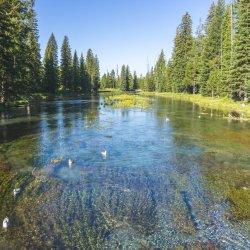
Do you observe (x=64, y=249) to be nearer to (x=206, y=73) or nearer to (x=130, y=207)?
(x=130, y=207)

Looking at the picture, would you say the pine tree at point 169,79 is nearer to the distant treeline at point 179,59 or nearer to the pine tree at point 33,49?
the distant treeline at point 179,59

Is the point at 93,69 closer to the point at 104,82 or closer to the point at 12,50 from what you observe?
the point at 104,82

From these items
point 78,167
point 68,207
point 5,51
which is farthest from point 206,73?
point 68,207

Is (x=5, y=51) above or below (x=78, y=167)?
above

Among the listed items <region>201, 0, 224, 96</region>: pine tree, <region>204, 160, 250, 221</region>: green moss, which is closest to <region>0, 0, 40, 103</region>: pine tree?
<region>204, 160, 250, 221</region>: green moss

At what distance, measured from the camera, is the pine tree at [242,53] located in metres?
41.7

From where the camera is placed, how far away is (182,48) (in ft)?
265

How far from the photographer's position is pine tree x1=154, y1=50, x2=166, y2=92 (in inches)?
4109

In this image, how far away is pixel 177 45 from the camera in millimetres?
82438

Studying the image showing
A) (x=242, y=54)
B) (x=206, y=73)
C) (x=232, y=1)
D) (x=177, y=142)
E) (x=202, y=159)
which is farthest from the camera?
(x=206, y=73)

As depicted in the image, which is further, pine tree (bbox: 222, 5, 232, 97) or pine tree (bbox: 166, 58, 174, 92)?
pine tree (bbox: 166, 58, 174, 92)

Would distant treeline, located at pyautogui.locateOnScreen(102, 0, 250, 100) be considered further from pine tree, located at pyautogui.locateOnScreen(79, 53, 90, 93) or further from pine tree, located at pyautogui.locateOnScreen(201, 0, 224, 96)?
pine tree, located at pyautogui.locateOnScreen(79, 53, 90, 93)

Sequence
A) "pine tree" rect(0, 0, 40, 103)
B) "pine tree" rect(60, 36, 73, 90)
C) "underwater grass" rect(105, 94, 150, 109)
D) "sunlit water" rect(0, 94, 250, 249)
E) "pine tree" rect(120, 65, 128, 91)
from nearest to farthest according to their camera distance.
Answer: "sunlit water" rect(0, 94, 250, 249) → "pine tree" rect(0, 0, 40, 103) → "underwater grass" rect(105, 94, 150, 109) → "pine tree" rect(60, 36, 73, 90) → "pine tree" rect(120, 65, 128, 91)

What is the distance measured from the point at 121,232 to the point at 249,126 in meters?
24.5
